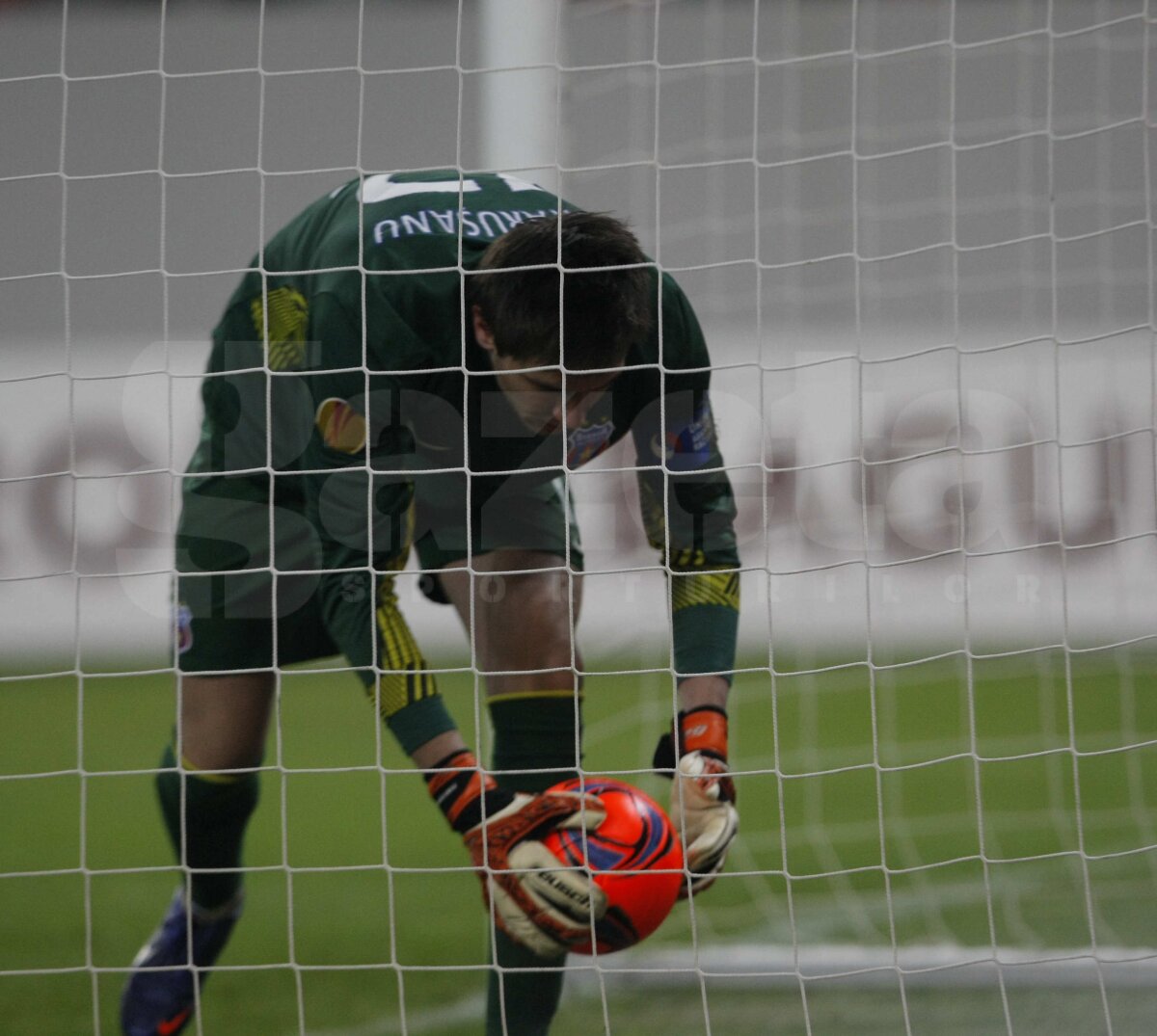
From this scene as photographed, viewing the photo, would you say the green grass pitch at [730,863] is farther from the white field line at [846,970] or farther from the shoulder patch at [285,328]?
the shoulder patch at [285,328]

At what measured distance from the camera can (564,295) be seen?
180 centimetres

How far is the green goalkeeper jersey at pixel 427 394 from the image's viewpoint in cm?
191

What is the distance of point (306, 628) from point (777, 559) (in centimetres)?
410

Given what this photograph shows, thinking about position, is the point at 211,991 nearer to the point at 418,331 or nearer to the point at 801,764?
Answer: the point at 418,331

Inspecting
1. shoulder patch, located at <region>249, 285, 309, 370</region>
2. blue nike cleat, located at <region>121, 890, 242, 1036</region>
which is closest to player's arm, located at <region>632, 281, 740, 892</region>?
shoulder patch, located at <region>249, 285, 309, 370</region>

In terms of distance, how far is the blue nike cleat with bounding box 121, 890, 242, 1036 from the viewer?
7.34 feet


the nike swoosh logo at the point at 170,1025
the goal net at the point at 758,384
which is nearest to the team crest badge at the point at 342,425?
the nike swoosh logo at the point at 170,1025

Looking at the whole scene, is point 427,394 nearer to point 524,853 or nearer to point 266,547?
point 266,547

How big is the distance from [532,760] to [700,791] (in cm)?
31

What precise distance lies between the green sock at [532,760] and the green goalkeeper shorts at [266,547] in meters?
0.25

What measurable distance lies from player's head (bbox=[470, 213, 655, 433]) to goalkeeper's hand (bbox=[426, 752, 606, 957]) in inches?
20.9

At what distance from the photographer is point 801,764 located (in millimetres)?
4672

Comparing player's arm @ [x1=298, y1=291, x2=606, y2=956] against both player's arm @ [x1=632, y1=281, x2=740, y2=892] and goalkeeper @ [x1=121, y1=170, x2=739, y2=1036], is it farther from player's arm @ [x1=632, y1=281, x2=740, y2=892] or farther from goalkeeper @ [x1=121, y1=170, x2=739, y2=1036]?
player's arm @ [x1=632, y1=281, x2=740, y2=892]

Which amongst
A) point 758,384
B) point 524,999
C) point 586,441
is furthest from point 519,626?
point 758,384
